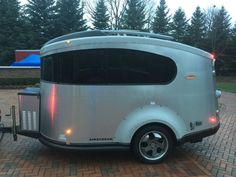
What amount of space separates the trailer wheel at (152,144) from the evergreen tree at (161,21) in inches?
1683

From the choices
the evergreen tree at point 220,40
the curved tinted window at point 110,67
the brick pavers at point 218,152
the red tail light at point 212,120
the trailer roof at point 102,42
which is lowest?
the brick pavers at point 218,152

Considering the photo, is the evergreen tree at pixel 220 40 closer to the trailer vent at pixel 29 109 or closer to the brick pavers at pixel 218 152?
the brick pavers at pixel 218 152

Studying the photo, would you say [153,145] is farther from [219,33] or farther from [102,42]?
[219,33]

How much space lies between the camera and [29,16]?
40094 mm

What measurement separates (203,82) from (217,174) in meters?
1.53

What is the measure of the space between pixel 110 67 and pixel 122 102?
60 centimetres

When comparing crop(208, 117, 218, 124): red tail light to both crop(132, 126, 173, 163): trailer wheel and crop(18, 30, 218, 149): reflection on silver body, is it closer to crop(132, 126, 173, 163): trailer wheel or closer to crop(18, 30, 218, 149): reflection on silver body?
crop(18, 30, 218, 149): reflection on silver body

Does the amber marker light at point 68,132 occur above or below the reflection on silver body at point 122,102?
below

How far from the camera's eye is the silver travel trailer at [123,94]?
522cm

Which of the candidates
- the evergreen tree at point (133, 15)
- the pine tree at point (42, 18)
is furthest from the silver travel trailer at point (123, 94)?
the evergreen tree at point (133, 15)

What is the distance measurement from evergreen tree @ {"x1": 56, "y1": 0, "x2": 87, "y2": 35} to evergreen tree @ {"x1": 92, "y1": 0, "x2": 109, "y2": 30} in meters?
2.61

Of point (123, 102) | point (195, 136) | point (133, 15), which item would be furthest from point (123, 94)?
point (133, 15)

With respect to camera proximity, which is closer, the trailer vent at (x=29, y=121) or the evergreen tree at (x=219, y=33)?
the trailer vent at (x=29, y=121)

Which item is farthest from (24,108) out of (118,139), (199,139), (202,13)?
(202,13)
